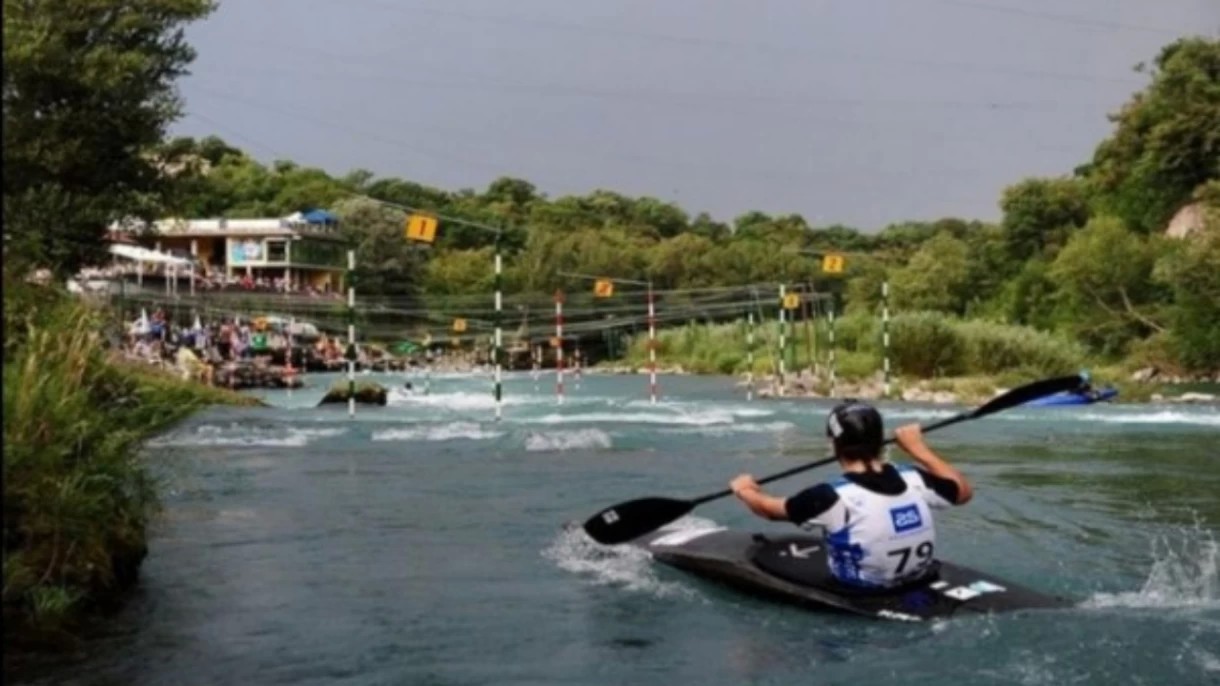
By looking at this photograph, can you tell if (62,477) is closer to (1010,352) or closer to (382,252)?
(1010,352)

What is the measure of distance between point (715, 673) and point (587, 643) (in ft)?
2.54

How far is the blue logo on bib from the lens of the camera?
614 centimetres

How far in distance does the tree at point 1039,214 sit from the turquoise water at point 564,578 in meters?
46.2

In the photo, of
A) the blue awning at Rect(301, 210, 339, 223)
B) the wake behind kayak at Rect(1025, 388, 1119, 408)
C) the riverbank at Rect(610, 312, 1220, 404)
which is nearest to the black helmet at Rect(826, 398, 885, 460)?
the wake behind kayak at Rect(1025, 388, 1119, 408)

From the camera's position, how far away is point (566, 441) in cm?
1747

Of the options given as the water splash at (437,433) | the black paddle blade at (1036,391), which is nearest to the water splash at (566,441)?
the water splash at (437,433)

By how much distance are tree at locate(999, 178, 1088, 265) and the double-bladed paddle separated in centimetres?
5587

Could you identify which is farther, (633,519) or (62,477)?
(633,519)

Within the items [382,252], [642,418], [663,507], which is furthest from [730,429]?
[382,252]

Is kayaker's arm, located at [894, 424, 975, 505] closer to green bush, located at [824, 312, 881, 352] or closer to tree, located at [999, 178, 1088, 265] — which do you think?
green bush, located at [824, 312, 881, 352]

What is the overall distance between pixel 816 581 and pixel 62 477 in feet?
11.1

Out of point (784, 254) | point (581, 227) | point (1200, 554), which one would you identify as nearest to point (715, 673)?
point (1200, 554)

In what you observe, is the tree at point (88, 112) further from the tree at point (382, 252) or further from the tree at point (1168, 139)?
the tree at point (382, 252)

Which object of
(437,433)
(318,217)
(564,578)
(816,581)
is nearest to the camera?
(816,581)
